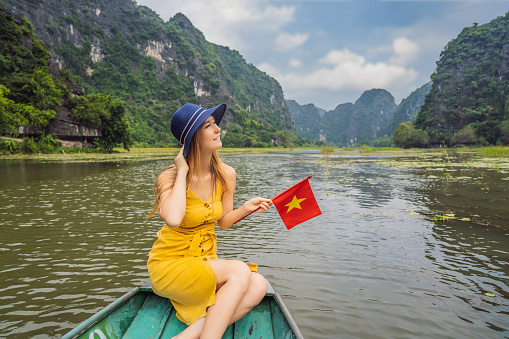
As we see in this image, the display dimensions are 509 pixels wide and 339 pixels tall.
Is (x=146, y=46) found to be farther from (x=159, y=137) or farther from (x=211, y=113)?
(x=211, y=113)

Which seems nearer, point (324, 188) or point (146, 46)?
point (324, 188)

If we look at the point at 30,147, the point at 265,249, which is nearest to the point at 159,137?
the point at 30,147

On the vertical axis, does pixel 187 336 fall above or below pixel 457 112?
below

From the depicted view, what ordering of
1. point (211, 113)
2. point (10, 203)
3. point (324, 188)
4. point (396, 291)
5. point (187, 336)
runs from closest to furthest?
point (187, 336)
point (211, 113)
point (396, 291)
point (10, 203)
point (324, 188)

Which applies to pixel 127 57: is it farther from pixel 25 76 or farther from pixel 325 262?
pixel 325 262

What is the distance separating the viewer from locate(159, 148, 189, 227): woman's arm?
1.76 m

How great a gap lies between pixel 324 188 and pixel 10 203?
9990mm

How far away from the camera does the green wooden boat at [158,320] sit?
74.3 inches

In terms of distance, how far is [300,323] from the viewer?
2756 millimetres

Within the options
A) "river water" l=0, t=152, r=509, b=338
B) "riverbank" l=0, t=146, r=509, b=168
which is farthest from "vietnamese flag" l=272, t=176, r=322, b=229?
"riverbank" l=0, t=146, r=509, b=168

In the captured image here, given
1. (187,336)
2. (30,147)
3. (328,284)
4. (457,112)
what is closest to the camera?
(187,336)

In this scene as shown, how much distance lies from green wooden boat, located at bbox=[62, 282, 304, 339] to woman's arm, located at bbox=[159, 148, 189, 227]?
75 centimetres

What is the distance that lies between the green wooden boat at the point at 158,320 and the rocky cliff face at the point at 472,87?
7445 cm

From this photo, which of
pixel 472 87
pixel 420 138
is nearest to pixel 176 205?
pixel 420 138
